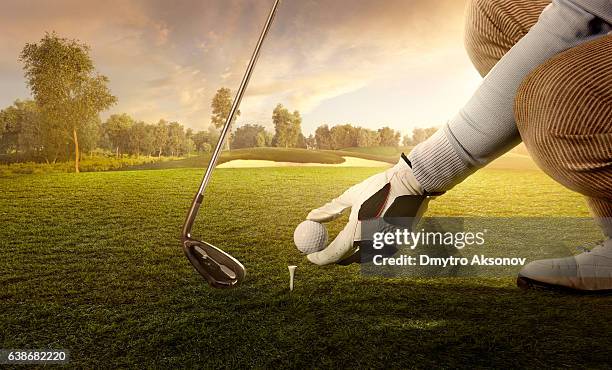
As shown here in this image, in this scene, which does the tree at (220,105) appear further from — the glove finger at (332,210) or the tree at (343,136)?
the glove finger at (332,210)

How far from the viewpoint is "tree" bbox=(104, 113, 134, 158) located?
22.8ft

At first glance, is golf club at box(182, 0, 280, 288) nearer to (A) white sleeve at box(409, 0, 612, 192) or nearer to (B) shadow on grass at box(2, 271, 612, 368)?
(B) shadow on grass at box(2, 271, 612, 368)

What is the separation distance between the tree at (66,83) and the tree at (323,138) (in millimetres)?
3482

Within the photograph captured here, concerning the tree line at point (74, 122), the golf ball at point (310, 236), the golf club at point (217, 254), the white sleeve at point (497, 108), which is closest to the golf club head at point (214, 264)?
the golf club at point (217, 254)

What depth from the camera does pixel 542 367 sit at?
895 millimetres

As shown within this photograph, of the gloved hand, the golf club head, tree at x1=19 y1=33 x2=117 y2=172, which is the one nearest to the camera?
the gloved hand

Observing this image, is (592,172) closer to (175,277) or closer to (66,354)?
(66,354)

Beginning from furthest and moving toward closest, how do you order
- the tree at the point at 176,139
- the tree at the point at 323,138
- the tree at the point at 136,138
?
the tree at the point at 323,138, the tree at the point at 176,139, the tree at the point at 136,138

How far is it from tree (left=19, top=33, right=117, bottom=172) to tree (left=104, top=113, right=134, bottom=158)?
0.22 metres

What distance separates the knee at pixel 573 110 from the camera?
71 centimetres

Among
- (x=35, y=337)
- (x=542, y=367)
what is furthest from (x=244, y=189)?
(x=542, y=367)

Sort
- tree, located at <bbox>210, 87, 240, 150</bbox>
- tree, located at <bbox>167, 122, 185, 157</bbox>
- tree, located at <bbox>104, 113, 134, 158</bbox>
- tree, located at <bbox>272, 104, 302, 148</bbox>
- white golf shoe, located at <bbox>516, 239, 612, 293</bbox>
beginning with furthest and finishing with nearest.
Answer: tree, located at <bbox>272, 104, 302, 148</bbox>, tree, located at <bbox>167, 122, 185, 157</bbox>, tree, located at <bbox>210, 87, 240, 150</bbox>, tree, located at <bbox>104, 113, 134, 158</bbox>, white golf shoe, located at <bbox>516, 239, 612, 293</bbox>

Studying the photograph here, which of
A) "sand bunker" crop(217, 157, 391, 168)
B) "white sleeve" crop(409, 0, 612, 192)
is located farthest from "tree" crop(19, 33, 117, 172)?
"white sleeve" crop(409, 0, 612, 192)

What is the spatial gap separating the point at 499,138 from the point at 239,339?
0.60 metres
